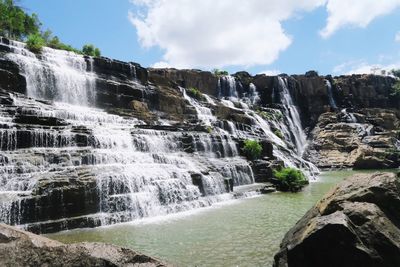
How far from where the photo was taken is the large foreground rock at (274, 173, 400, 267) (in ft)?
20.4

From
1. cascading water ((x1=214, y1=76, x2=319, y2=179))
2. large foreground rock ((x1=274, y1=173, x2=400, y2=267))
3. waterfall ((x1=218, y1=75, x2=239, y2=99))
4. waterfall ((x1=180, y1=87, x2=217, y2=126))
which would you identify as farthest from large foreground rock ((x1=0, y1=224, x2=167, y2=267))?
waterfall ((x1=218, y1=75, x2=239, y2=99))

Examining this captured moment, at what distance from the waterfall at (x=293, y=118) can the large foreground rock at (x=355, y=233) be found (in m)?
44.5

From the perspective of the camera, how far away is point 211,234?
12.2 meters

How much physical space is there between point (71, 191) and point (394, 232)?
1121 cm

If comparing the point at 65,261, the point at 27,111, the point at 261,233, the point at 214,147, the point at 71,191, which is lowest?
the point at 261,233

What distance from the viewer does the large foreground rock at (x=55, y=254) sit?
4539 mm

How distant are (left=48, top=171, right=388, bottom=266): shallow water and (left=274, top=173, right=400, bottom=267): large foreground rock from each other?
2237mm

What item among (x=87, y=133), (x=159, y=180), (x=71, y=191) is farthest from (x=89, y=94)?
(x=71, y=191)

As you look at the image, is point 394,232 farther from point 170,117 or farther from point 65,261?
point 170,117

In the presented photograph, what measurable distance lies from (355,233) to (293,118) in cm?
5225

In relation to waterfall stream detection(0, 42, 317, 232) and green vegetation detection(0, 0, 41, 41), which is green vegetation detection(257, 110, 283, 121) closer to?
waterfall stream detection(0, 42, 317, 232)

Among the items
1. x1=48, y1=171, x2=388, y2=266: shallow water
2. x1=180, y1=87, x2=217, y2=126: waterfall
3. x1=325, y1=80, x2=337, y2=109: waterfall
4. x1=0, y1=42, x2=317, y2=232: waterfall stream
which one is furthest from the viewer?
x1=325, y1=80, x2=337, y2=109: waterfall

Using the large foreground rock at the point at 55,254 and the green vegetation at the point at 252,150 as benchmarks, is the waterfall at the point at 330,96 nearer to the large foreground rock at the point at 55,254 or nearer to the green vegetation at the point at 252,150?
the green vegetation at the point at 252,150

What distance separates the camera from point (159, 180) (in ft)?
59.0
